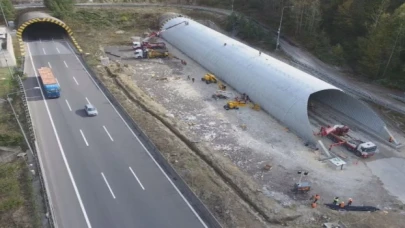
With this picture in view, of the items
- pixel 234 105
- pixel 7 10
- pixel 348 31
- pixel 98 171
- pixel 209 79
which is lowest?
pixel 234 105

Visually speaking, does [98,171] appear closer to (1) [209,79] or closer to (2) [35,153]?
(2) [35,153]

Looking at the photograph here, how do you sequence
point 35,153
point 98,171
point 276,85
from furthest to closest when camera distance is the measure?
point 276,85
point 35,153
point 98,171

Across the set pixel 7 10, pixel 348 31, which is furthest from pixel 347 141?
pixel 7 10

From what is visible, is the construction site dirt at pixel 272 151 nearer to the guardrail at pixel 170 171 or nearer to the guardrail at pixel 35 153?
the guardrail at pixel 170 171

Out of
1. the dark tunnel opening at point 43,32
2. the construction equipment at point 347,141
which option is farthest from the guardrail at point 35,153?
the construction equipment at point 347,141

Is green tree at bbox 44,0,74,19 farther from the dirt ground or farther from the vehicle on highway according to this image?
the vehicle on highway
